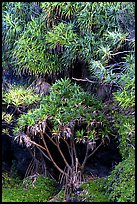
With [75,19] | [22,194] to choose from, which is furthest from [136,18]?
[22,194]

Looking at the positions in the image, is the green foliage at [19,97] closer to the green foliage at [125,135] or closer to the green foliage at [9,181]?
the green foliage at [125,135]

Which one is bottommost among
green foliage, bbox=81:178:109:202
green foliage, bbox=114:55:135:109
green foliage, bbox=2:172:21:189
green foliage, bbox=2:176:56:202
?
green foliage, bbox=2:172:21:189

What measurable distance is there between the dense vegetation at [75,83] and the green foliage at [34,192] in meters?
0.01

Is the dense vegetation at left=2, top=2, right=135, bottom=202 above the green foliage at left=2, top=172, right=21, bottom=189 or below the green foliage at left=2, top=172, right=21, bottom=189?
above

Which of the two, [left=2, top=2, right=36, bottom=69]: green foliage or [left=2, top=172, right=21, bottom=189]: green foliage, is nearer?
[left=2, top=2, right=36, bottom=69]: green foliage

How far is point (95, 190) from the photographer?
133 inches

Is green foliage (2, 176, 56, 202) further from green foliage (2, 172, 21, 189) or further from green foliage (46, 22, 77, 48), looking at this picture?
green foliage (46, 22, 77, 48)

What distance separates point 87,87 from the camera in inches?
153

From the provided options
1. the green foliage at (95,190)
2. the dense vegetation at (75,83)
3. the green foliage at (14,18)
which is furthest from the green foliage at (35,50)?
the green foliage at (95,190)

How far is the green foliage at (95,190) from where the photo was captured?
317 cm

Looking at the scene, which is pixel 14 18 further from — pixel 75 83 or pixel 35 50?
pixel 75 83

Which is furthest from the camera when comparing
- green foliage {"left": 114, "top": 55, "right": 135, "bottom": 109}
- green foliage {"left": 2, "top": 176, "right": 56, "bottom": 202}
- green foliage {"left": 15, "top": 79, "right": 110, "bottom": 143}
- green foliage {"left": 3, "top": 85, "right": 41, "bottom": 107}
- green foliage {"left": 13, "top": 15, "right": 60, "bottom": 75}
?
green foliage {"left": 2, "top": 176, "right": 56, "bottom": 202}

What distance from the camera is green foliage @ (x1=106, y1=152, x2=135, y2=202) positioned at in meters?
2.81

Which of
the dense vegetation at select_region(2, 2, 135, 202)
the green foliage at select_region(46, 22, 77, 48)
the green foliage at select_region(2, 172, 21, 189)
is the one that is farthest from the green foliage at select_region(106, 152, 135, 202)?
the green foliage at select_region(2, 172, 21, 189)
